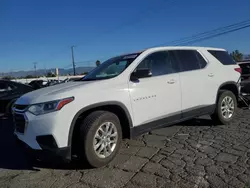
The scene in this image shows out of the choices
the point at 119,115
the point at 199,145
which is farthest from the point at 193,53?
the point at 119,115

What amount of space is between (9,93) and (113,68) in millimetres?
4987

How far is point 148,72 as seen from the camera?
3.96m

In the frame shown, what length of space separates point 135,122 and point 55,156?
1384 mm

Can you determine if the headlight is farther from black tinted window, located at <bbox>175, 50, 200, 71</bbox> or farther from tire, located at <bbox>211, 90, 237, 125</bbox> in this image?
tire, located at <bbox>211, 90, 237, 125</bbox>

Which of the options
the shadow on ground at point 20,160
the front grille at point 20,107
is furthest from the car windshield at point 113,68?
the shadow on ground at point 20,160

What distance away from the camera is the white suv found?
322 cm

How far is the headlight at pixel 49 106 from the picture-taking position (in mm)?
3184

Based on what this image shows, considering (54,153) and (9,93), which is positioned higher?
(9,93)

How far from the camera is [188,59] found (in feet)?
16.4

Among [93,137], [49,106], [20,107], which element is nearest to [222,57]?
[93,137]

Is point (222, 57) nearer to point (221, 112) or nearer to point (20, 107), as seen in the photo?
point (221, 112)

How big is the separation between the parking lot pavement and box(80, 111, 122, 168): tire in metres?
0.15

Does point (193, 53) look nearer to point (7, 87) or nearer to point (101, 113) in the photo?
point (101, 113)

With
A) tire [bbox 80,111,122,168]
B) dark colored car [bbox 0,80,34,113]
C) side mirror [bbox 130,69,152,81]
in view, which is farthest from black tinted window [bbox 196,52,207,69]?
dark colored car [bbox 0,80,34,113]
